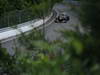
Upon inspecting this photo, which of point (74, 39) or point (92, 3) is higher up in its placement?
point (92, 3)

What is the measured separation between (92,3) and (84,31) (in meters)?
0.21

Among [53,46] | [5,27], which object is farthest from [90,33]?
[5,27]

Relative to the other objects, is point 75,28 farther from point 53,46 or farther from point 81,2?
point 53,46

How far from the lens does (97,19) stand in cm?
197

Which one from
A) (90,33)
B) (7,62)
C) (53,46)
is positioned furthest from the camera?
(7,62)

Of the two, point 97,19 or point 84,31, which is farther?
point 84,31

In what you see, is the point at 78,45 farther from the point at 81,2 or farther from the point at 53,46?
the point at 53,46

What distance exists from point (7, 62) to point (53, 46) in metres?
3.78

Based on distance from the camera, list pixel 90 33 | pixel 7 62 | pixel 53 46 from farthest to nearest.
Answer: pixel 7 62, pixel 53 46, pixel 90 33

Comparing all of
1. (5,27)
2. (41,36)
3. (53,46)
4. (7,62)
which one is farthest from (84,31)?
(5,27)

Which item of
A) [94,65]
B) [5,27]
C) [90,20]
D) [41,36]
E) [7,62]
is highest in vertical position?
[90,20]

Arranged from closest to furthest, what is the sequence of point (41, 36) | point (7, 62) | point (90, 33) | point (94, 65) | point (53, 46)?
point (94, 65)
point (90, 33)
point (53, 46)
point (41, 36)
point (7, 62)

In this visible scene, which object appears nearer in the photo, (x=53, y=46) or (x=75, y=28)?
(x=75, y=28)

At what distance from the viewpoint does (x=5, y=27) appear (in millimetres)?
28875
